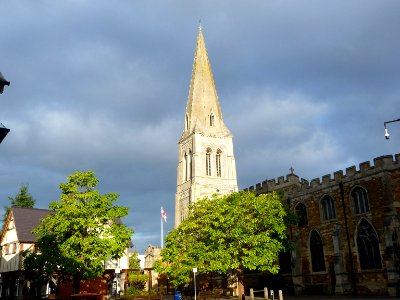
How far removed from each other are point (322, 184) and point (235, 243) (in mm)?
12336

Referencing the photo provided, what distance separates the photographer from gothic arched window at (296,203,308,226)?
40.0m

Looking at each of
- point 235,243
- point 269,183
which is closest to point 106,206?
point 235,243

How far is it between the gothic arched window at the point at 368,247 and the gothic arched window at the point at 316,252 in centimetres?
402

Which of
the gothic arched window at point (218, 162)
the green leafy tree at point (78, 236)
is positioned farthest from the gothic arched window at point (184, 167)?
the green leafy tree at point (78, 236)

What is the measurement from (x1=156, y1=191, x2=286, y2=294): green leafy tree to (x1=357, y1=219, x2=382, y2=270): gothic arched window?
267 inches

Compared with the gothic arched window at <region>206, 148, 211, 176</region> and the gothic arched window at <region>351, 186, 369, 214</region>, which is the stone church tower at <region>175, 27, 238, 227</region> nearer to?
the gothic arched window at <region>206, 148, 211, 176</region>

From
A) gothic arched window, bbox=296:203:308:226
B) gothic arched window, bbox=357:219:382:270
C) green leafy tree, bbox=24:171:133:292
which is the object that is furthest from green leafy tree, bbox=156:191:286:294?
gothic arched window, bbox=357:219:382:270

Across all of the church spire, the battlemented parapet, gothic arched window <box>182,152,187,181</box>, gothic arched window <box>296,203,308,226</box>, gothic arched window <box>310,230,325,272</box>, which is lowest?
gothic arched window <box>310,230,325,272</box>

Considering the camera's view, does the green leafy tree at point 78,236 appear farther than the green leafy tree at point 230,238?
No

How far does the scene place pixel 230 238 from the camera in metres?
31.5

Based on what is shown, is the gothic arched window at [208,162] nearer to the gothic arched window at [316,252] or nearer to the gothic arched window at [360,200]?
the gothic arched window at [316,252]

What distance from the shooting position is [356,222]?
34969 mm

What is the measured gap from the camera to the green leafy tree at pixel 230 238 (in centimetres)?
3050

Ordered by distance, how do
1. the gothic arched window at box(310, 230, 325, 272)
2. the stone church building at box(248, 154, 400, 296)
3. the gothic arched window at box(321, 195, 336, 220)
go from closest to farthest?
the stone church building at box(248, 154, 400, 296), the gothic arched window at box(321, 195, 336, 220), the gothic arched window at box(310, 230, 325, 272)
